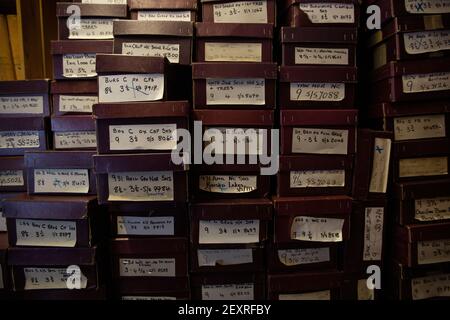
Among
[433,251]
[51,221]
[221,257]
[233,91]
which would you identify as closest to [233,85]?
[233,91]

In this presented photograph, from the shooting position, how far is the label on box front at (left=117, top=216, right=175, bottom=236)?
75cm

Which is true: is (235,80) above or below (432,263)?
above

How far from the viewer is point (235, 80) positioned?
76cm

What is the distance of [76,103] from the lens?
84cm

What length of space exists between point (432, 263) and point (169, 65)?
79cm

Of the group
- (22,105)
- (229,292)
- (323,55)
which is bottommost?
(229,292)

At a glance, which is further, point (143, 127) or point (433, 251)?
point (433, 251)

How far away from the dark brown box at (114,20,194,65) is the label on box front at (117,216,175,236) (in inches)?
15.1

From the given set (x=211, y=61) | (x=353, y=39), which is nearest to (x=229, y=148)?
(x=211, y=61)

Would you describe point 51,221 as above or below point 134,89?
below

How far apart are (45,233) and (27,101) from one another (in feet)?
1.16

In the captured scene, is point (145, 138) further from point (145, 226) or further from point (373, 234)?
point (373, 234)
